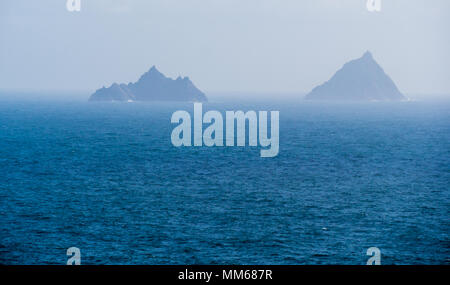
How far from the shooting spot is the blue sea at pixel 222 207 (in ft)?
236

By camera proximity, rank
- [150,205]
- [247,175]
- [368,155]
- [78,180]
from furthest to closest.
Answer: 1. [368,155]
2. [247,175]
3. [78,180]
4. [150,205]

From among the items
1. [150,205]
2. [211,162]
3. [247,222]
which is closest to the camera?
[247,222]

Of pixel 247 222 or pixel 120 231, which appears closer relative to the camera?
pixel 120 231

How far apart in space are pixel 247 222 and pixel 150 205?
20.3 meters

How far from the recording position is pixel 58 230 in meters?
80.6

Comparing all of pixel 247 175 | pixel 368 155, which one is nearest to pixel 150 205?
pixel 247 175

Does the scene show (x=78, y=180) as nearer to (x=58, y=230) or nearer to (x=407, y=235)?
(x=58, y=230)

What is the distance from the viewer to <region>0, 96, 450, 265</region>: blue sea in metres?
72.1

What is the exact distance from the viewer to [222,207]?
94812 mm
